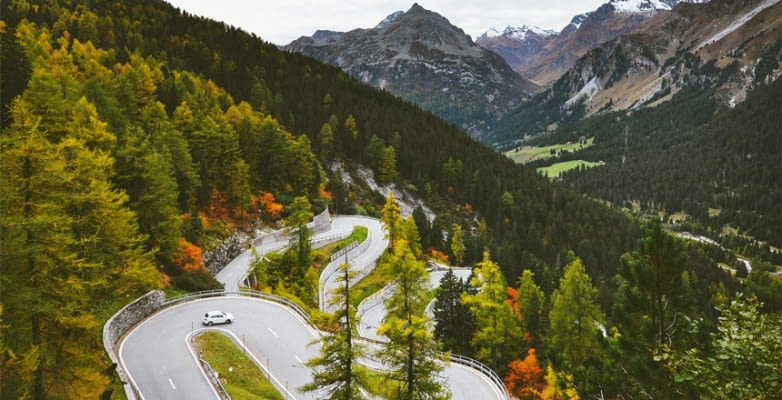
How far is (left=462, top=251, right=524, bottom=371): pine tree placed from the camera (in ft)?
125

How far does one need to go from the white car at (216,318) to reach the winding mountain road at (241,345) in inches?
15.8

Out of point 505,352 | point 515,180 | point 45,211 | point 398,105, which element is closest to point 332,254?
point 505,352

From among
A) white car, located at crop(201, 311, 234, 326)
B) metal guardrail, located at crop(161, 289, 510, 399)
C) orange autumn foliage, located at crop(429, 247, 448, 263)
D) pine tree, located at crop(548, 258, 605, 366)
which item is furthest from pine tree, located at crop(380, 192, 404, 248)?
white car, located at crop(201, 311, 234, 326)

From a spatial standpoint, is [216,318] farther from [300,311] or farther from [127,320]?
[300,311]

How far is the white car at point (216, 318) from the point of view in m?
29.9

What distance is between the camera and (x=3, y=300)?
14062mm

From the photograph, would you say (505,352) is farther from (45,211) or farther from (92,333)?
(45,211)

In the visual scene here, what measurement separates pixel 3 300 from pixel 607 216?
132760 mm

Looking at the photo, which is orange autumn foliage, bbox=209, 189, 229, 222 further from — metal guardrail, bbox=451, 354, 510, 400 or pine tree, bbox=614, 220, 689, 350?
pine tree, bbox=614, 220, 689, 350

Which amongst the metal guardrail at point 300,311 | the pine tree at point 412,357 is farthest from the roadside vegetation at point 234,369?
the pine tree at point 412,357

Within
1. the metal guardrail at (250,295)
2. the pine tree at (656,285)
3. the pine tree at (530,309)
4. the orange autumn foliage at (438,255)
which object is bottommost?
the orange autumn foliage at (438,255)

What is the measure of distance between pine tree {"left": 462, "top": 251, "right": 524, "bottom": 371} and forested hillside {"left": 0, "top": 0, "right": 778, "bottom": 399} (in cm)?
63

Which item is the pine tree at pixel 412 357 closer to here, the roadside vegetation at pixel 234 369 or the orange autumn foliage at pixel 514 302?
the roadside vegetation at pixel 234 369

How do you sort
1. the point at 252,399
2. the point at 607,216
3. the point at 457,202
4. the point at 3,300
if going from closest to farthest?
the point at 3,300 < the point at 252,399 < the point at 457,202 < the point at 607,216
